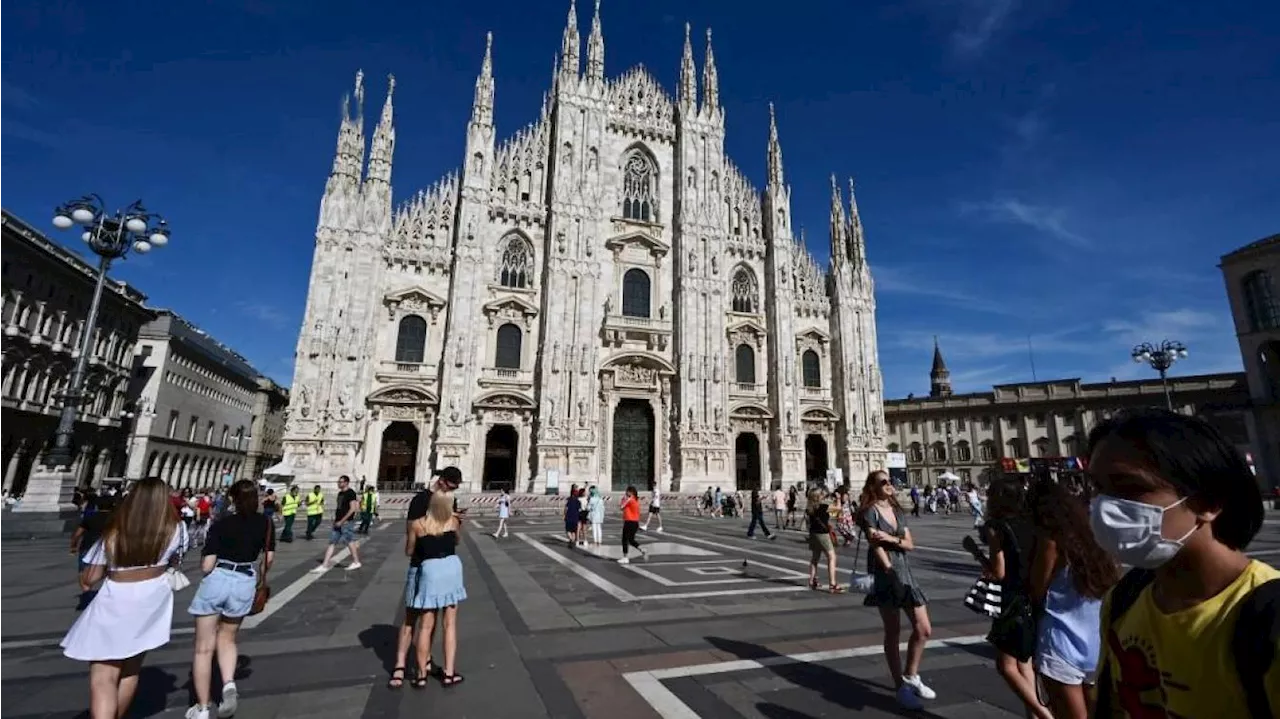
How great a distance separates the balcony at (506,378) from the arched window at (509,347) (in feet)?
0.90

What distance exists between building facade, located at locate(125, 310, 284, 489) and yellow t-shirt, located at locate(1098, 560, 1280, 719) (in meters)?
42.9

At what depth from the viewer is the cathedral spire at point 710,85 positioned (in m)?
35.8

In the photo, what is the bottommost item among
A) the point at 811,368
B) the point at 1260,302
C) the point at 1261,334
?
the point at 811,368

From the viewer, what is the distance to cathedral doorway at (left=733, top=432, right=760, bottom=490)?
A: 3281 cm

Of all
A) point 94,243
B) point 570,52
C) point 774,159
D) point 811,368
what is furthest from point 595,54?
point 94,243

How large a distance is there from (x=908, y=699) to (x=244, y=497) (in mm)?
5124

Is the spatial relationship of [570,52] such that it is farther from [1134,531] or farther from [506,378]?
[1134,531]

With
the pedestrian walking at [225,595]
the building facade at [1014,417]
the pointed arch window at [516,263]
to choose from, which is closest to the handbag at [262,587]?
the pedestrian walking at [225,595]

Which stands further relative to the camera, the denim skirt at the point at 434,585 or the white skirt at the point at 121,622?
the denim skirt at the point at 434,585

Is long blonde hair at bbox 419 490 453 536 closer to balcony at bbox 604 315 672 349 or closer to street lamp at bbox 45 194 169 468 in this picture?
street lamp at bbox 45 194 169 468

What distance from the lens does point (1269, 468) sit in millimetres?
32875

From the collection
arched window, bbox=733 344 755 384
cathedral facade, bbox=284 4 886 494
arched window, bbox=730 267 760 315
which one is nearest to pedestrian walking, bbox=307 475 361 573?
cathedral facade, bbox=284 4 886 494

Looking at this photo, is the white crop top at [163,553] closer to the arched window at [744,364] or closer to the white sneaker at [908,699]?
the white sneaker at [908,699]

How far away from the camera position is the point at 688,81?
116ft
